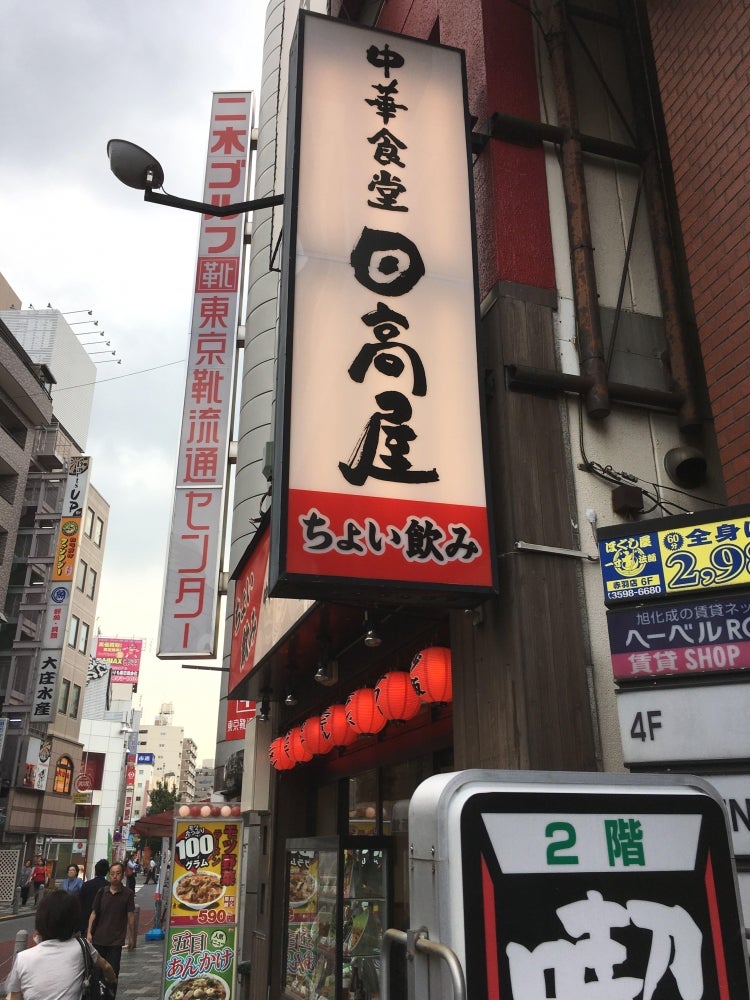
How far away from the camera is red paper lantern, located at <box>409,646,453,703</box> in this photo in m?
6.32

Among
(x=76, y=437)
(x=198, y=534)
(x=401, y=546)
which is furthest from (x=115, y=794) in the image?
(x=401, y=546)

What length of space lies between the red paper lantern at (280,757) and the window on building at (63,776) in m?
38.6

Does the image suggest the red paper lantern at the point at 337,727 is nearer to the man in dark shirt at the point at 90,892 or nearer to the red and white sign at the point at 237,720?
the man in dark shirt at the point at 90,892

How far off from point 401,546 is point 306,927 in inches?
241

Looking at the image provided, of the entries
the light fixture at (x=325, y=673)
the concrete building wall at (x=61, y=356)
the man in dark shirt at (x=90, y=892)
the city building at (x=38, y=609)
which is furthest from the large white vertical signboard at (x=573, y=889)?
the concrete building wall at (x=61, y=356)

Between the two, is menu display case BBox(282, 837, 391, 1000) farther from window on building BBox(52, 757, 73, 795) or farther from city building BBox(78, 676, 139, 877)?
city building BBox(78, 676, 139, 877)

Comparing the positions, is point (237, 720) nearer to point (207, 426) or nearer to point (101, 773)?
point (207, 426)

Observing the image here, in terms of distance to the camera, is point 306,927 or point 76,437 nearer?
point 306,927

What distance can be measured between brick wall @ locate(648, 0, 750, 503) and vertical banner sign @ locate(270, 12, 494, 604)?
6.21ft

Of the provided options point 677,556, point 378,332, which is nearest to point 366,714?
point 378,332

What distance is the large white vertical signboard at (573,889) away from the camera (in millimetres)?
2221

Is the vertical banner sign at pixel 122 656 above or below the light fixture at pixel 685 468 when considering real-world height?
above

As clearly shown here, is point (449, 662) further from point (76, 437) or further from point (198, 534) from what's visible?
point (76, 437)

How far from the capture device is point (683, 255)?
25.4 feet
